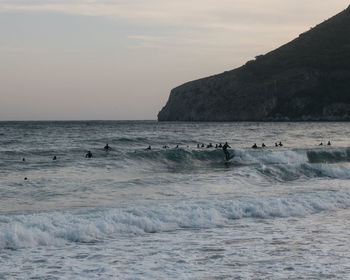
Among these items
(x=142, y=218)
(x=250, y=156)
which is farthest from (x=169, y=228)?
(x=250, y=156)

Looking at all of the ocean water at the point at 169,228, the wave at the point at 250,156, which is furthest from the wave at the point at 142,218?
the wave at the point at 250,156

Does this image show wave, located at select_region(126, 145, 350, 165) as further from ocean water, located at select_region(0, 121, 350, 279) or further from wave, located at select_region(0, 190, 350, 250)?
wave, located at select_region(0, 190, 350, 250)

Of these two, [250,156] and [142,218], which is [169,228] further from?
[250,156]

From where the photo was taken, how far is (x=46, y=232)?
45.8 ft

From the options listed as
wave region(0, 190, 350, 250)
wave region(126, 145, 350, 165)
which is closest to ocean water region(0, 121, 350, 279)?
wave region(0, 190, 350, 250)

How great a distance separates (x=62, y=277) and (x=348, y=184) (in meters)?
20.4

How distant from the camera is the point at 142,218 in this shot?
15.9 m

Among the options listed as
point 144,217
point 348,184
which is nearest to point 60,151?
point 348,184

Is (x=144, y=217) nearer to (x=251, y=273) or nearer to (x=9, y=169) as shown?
(x=251, y=273)

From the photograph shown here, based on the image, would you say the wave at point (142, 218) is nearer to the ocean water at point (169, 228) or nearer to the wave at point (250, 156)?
the ocean water at point (169, 228)

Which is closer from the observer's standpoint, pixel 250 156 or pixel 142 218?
pixel 142 218

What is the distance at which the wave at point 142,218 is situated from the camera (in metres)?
13.8

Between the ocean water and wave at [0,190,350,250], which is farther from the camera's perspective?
wave at [0,190,350,250]

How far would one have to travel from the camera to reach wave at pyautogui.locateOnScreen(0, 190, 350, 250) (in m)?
13.8
